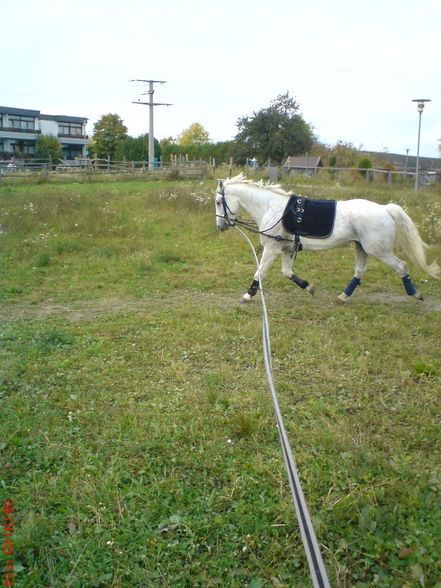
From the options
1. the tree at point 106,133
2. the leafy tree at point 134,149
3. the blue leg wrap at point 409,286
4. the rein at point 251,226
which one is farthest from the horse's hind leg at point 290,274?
the tree at point 106,133

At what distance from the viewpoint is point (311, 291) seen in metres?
7.63

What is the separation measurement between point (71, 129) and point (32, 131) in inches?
440

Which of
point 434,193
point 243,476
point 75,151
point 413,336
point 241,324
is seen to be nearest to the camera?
point 243,476

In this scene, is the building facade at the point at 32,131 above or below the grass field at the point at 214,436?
above

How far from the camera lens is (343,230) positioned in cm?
710

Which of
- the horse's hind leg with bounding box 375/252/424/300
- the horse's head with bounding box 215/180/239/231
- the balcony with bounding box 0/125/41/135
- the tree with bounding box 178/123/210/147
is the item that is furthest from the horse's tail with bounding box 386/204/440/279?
the tree with bounding box 178/123/210/147

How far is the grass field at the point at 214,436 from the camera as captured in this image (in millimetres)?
2678

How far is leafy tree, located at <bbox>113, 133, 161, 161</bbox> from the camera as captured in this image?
195 feet

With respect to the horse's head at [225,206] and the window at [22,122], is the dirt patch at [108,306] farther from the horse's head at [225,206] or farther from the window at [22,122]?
the window at [22,122]

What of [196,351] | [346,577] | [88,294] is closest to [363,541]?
[346,577]

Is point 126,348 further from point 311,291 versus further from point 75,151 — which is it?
point 75,151

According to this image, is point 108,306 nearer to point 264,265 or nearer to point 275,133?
point 264,265

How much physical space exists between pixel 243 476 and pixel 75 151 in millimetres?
77333

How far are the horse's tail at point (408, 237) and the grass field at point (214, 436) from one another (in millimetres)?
678
